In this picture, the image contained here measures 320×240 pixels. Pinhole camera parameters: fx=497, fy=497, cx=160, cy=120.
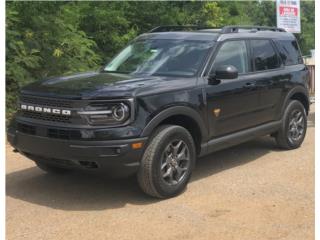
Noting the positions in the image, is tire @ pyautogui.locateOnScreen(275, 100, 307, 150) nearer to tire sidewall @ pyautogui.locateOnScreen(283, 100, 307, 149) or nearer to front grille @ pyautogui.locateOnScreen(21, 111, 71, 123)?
tire sidewall @ pyautogui.locateOnScreen(283, 100, 307, 149)

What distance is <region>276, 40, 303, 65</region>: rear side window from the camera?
7.62 metres

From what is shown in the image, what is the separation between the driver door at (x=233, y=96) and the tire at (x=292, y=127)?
97cm

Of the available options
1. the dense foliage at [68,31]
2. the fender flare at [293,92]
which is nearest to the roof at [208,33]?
the fender flare at [293,92]

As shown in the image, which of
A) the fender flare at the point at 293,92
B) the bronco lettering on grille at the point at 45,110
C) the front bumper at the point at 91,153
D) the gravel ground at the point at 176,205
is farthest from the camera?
A: the fender flare at the point at 293,92

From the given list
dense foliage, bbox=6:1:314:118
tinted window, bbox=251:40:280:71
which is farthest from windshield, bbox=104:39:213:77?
dense foliage, bbox=6:1:314:118

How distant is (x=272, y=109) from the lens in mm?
7152

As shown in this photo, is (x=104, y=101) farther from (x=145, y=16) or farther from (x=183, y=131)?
(x=145, y=16)

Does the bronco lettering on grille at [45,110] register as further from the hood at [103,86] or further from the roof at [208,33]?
the roof at [208,33]

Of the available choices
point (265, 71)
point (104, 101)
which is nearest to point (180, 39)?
point (265, 71)

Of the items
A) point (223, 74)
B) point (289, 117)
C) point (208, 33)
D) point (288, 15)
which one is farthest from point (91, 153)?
point (288, 15)

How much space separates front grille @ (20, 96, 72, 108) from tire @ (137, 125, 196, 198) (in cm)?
95

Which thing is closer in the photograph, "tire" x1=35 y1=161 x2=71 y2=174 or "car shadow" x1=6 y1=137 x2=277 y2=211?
"car shadow" x1=6 y1=137 x2=277 y2=211

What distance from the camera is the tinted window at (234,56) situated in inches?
248

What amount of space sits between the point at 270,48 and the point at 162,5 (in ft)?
26.5
